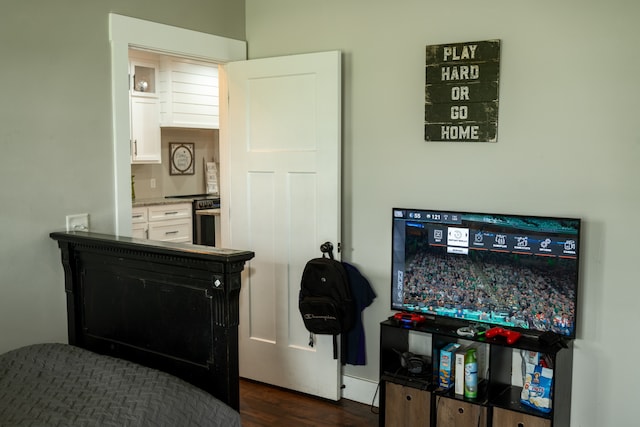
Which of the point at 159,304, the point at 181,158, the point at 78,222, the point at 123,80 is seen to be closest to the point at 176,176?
the point at 181,158

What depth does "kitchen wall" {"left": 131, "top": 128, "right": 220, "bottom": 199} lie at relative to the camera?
6.18 m

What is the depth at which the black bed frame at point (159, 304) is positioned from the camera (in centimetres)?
246

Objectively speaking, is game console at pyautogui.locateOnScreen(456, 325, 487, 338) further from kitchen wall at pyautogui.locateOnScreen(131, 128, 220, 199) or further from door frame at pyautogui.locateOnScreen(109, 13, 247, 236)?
kitchen wall at pyautogui.locateOnScreen(131, 128, 220, 199)

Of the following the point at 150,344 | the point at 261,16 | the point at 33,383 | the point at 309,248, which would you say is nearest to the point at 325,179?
the point at 309,248

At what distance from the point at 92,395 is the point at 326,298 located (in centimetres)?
166

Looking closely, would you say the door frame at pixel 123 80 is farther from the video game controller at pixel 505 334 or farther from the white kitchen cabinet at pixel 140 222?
the white kitchen cabinet at pixel 140 222

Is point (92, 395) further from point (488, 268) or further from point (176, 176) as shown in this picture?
point (176, 176)

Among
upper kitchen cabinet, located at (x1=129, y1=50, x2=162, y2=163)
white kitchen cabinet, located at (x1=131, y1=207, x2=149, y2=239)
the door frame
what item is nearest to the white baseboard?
the door frame

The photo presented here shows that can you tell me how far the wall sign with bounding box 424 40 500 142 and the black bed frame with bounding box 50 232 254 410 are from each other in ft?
4.74

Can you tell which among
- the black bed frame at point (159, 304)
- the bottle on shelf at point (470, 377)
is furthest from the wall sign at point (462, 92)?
the black bed frame at point (159, 304)

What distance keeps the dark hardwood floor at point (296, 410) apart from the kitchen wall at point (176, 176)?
2878 mm

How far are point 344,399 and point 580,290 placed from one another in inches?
63.0

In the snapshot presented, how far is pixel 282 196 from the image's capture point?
12.8ft

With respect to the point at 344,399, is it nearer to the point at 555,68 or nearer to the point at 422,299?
the point at 422,299
